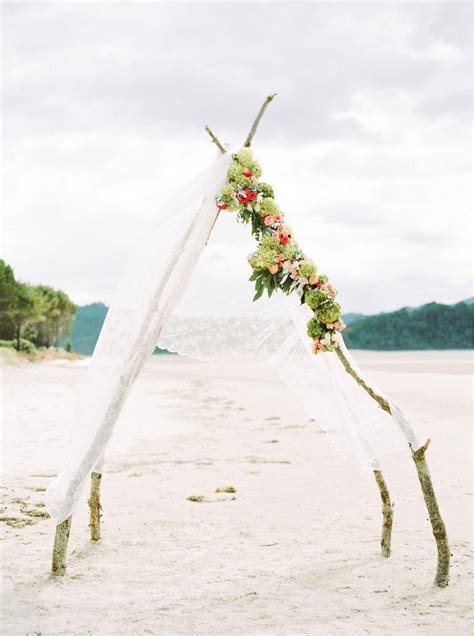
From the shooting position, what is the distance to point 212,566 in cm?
611

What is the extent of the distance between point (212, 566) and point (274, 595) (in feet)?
2.76

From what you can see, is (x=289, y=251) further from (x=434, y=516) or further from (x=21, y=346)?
(x=21, y=346)

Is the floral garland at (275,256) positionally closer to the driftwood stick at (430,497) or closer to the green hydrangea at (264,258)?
the green hydrangea at (264,258)

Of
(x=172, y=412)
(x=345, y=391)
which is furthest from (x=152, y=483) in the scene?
(x=172, y=412)

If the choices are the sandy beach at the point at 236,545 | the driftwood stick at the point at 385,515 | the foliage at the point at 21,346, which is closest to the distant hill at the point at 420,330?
the foliage at the point at 21,346

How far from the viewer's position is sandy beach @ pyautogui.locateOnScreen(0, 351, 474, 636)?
16.4 ft

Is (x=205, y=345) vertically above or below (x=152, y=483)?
above

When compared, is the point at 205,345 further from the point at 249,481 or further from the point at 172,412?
the point at 172,412

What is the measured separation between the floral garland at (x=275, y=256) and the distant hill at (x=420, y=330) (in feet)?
310

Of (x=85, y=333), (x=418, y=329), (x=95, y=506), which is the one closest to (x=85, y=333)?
(x=85, y=333)

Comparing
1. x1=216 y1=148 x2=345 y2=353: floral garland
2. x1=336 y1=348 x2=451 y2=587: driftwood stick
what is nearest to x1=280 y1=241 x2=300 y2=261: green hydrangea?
x1=216 y1=148 x2=345 y2=353: floral garland

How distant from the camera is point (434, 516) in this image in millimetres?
5496

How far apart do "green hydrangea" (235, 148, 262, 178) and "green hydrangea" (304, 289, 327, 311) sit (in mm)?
1061

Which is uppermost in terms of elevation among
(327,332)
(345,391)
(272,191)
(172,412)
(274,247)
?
(272,191)
